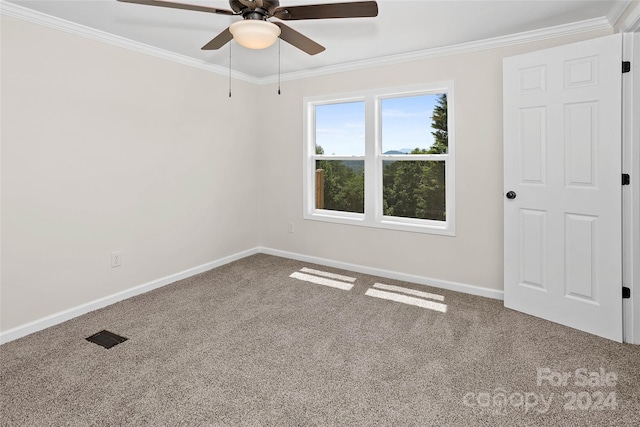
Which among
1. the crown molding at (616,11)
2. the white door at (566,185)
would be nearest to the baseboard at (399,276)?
the white door at (566,185)

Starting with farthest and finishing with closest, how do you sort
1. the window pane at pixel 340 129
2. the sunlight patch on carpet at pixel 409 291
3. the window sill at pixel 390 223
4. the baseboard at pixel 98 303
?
1. the window pane at pixel 340 129
2. the window sill at pixel 390 223
3. the sunlight patch on carpet at pixel 409 291
4. the baseboard at pixel 98 303

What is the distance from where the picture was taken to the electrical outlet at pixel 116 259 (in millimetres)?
3221

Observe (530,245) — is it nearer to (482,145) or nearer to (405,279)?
(482,145)

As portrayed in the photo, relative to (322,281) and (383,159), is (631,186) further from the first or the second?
(322,281)

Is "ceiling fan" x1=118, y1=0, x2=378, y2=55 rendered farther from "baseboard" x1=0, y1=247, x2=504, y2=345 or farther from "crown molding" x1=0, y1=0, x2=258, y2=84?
"baseboard" x1=0, y1=247, x2=504, y2=345

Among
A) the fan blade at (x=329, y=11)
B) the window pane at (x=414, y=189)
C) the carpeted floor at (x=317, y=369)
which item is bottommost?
the carpeted floor at (x=317, y=369)

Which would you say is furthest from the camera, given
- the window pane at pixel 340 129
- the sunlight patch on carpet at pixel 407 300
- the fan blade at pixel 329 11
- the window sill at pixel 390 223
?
the window pane at pixel 340 129

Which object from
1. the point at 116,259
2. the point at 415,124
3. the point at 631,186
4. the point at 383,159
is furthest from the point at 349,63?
the point at 116,259

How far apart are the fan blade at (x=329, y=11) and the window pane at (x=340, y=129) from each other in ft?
7.24

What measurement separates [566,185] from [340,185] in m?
2.35

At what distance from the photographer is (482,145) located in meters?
3.29

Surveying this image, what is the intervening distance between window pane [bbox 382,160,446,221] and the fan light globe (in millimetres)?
2301

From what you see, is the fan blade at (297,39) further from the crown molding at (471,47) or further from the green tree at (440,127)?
the green tree at (440,127)

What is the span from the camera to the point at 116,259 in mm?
3248
